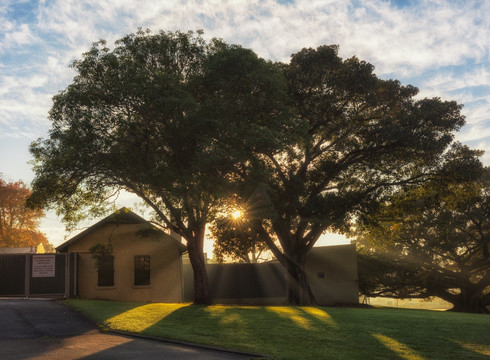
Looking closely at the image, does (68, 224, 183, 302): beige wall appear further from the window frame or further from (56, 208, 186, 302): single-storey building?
the window frame

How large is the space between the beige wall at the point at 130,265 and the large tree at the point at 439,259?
51.3ft

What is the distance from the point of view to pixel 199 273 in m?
26.5

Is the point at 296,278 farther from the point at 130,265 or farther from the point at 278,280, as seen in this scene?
the point at 130,265

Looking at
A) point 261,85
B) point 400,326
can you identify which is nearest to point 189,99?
point 261,85

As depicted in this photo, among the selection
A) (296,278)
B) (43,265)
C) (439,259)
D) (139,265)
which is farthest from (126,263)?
(439,259)

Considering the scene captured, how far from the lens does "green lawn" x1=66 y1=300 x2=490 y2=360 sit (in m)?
11.7

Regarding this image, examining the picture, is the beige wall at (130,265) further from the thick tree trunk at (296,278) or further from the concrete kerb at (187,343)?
the concrete kerb at (187,343)

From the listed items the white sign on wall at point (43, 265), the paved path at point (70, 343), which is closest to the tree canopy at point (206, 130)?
the white sign on wall at point (43, 265)

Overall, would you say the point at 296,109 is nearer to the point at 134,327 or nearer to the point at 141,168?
the point at 141,168

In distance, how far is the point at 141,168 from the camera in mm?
23812

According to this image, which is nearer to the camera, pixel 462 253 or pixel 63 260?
pixel 63 260

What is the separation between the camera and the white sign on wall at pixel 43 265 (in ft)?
90.8

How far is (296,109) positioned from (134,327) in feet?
56.7

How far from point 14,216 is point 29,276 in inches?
1584
